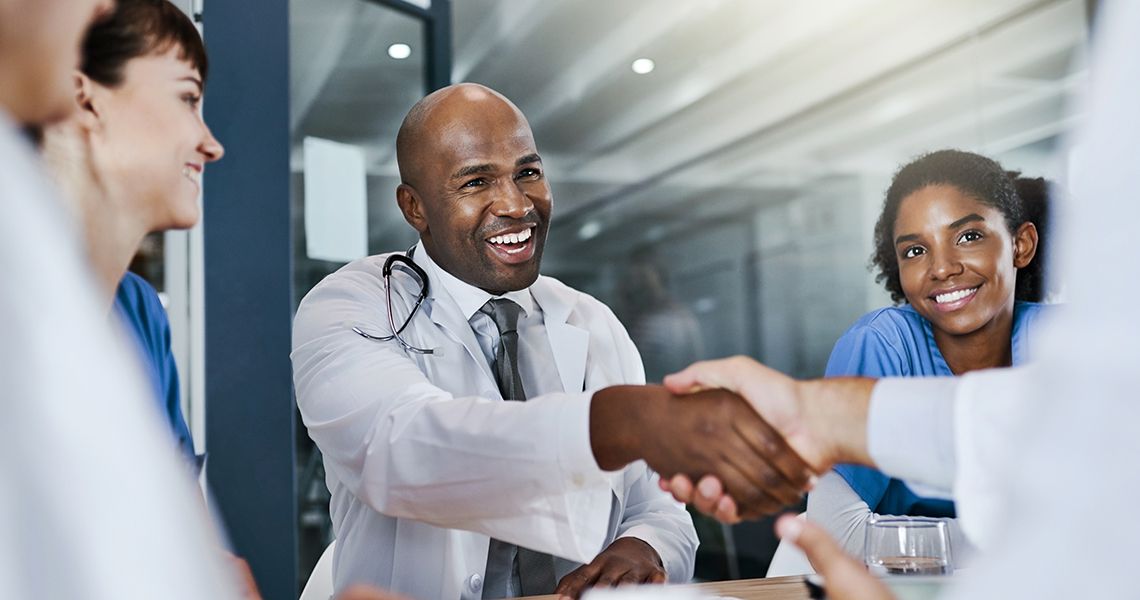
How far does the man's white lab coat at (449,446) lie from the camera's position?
4.31 ft

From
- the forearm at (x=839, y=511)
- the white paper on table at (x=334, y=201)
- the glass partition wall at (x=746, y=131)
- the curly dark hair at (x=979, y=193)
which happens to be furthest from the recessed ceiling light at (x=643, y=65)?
the forearm at (x=839, y=511)

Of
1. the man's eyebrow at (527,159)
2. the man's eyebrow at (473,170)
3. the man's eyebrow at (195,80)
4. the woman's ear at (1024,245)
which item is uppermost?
the man's eyebrow at (527,159)

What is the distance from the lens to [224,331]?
236 centimetres

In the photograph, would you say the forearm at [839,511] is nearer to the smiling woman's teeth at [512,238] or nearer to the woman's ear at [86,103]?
the smiling woman's teeth at [512,238]

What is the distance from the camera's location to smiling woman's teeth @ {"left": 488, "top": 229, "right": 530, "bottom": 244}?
6.33ft

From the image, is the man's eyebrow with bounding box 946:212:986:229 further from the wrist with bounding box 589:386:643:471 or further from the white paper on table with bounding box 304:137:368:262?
the white paper on table with bounding box 304:137:368:262

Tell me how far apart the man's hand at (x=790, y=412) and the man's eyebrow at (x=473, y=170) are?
800 millimetres

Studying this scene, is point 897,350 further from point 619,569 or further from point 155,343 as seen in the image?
point 155,343

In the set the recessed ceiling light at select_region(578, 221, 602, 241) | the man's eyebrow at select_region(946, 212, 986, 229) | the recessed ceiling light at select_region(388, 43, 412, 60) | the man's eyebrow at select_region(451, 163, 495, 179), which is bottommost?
the man's eyebrow at select_region(946, 212, 986, 229)

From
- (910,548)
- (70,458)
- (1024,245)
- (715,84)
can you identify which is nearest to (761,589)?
(910,548)

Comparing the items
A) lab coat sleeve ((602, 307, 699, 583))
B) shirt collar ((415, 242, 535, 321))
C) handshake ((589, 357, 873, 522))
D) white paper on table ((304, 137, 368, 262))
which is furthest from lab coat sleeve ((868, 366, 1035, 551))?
white paper on table ((304, 137, 368, 262))

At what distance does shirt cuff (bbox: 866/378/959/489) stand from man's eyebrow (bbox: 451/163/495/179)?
3.40 ft

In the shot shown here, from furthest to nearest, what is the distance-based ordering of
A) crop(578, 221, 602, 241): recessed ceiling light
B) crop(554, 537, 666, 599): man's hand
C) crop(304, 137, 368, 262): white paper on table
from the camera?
crop(578, 221, 602, 241): recessed ceiling light, crop(304, 137, 368, 262): white paper on table, crop(554, 537, 666, 599): man's hand

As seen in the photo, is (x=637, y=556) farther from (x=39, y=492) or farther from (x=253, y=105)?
(x=253, y=105)
